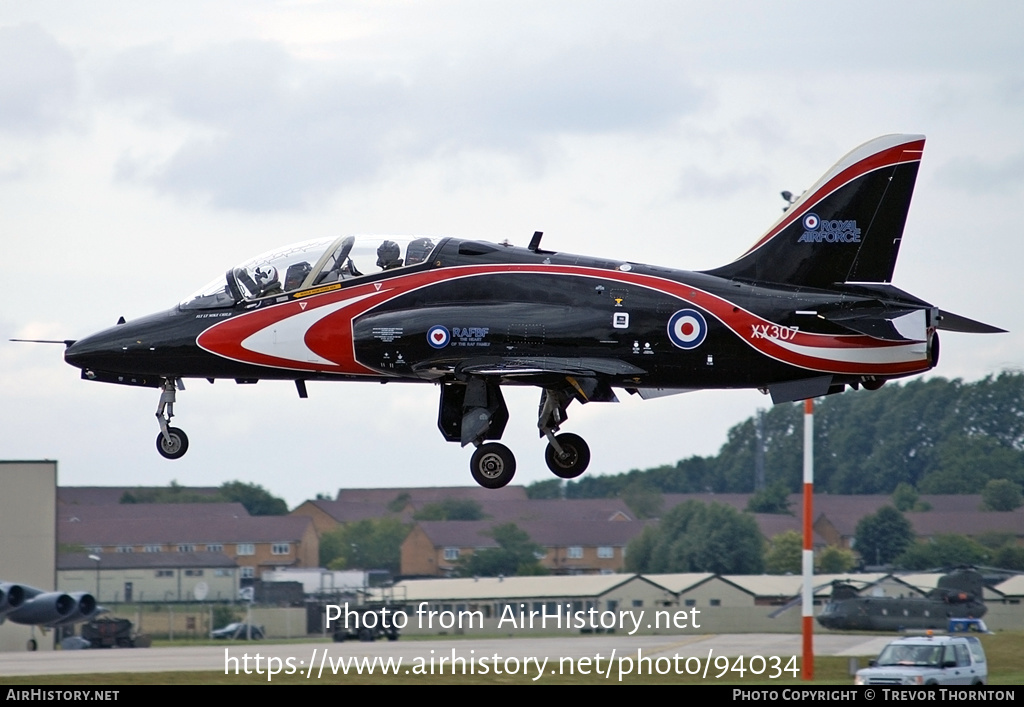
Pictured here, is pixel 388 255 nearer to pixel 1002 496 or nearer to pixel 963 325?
pixel 963 325

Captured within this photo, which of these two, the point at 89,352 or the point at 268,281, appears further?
the point at 89,352

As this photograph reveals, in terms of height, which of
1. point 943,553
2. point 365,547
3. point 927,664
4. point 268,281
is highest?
point 268,281

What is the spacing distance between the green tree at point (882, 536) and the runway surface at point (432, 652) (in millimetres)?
9818

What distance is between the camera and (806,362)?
25.0m

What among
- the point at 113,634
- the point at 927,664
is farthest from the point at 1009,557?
the point at 113,634

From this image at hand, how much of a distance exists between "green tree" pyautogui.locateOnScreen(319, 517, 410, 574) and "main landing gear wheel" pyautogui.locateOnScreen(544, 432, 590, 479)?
1472 inches

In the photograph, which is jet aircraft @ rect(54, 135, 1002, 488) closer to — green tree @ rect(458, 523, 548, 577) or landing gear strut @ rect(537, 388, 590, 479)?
landing gear strut @ rect(537, 388, 590, 479)

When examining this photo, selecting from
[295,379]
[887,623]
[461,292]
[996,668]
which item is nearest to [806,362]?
[461,292]

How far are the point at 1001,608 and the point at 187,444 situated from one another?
134ft

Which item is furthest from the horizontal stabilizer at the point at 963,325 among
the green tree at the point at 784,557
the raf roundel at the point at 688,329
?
the green tree at the point at 784,557

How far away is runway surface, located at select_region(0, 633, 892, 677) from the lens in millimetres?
45906

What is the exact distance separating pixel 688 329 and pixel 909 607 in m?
38.8

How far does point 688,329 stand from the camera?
82.5 ft
